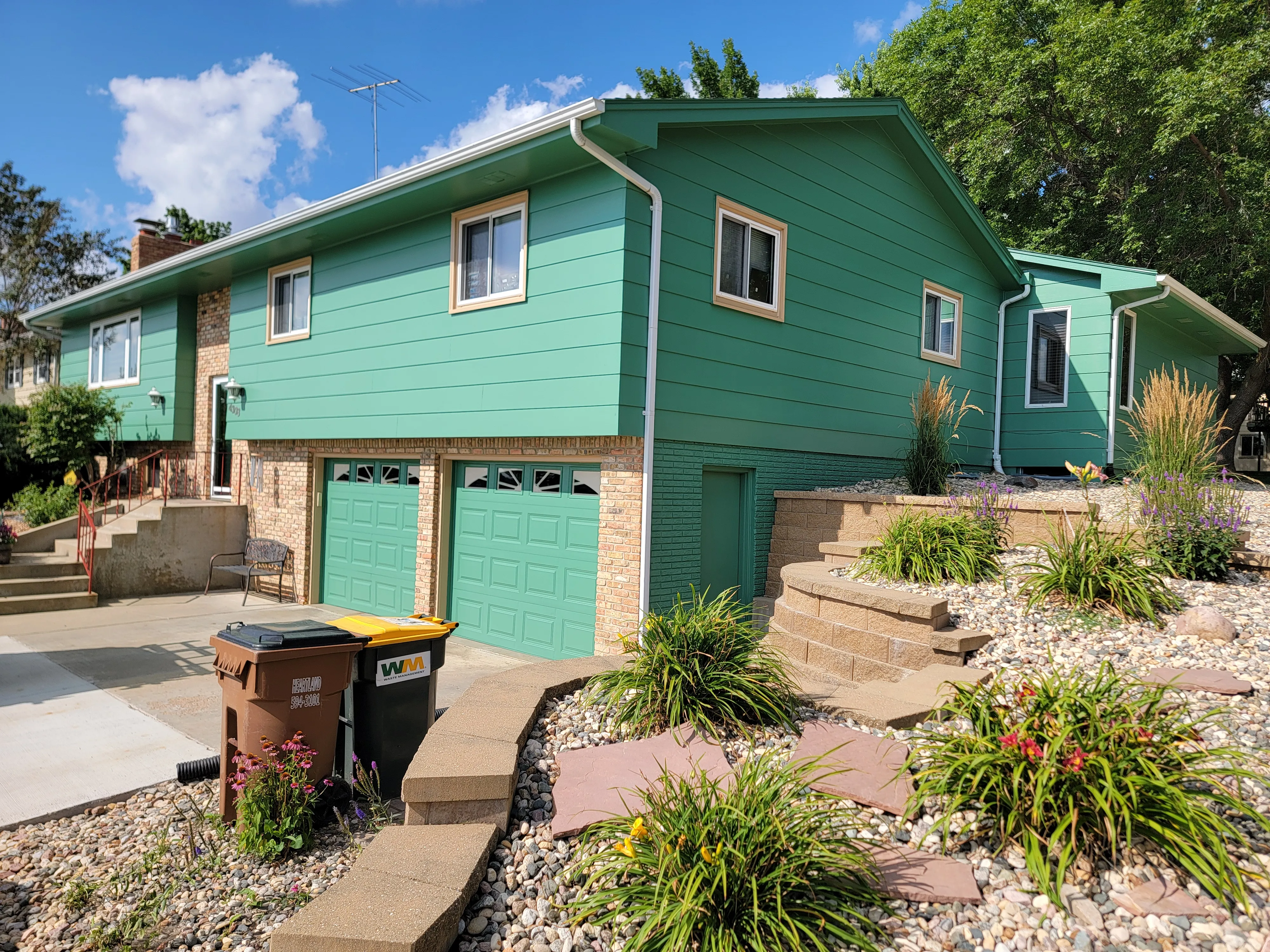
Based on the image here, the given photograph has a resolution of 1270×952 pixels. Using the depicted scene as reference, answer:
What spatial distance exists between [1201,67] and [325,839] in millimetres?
19066

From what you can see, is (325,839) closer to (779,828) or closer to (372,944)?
(372,944)

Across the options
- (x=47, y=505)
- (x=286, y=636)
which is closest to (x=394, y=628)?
(x=286, y=636)

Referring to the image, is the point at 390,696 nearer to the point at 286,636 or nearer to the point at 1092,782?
the point at 286,636

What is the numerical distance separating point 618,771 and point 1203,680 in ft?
9.68

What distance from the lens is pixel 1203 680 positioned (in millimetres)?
3873

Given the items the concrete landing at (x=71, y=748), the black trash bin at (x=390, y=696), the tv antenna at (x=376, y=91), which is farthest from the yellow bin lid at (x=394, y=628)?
the tv antenna at (x=376, y=91)

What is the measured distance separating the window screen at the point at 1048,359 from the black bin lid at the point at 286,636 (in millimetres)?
11624

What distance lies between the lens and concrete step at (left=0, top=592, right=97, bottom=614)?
1017cm

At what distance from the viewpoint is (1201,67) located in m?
14.8

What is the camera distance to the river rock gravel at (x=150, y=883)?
9.96 feet

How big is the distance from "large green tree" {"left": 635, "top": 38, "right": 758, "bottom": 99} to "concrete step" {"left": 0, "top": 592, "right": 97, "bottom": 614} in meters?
20.8

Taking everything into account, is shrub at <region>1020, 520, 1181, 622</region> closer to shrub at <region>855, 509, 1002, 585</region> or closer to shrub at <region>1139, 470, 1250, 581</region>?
shrub at <region>1139, 470, 1250, 581</region>

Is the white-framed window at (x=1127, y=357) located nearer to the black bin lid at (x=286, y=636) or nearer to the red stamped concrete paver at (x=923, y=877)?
the red stamped concrete paver at (x=923, y=877)

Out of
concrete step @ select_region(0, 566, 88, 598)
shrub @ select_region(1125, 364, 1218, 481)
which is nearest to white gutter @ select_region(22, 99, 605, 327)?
concrete step @ select_region(0, 566, 88, 598)
